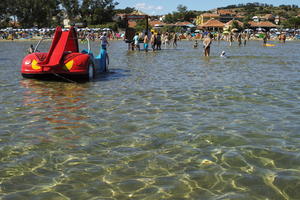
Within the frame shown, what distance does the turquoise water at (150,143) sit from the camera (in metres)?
3.96

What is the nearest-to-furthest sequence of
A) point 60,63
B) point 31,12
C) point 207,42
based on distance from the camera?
point 60,63
point 207,42
point 31,12

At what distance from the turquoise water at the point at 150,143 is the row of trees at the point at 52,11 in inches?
3279

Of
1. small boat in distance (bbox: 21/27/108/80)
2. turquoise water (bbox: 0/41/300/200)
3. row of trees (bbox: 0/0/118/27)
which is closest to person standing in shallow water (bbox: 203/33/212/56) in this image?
small boat in distance (bbox: 21/27/108/80)

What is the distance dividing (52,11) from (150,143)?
98.3 meters

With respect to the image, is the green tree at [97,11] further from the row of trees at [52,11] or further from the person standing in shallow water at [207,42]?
the person standing in shallow water at [207,42]

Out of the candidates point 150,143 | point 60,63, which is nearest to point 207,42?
point 60,63

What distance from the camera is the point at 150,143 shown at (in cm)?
542

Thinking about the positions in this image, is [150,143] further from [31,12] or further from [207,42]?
[31,12]

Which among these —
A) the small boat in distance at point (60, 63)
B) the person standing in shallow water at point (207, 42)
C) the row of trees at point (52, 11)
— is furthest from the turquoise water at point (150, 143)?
the row of trees at point (52, 11)

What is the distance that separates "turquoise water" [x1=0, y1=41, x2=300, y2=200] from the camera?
3.96 meters

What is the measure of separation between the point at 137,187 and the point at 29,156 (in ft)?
5.91

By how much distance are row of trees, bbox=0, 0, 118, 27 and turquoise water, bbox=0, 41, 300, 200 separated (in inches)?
3279

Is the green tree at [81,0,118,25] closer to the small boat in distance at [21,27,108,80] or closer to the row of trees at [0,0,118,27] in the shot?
the row of trees at [0,0,118,27]

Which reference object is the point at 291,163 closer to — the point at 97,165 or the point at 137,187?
the point at 137,187
